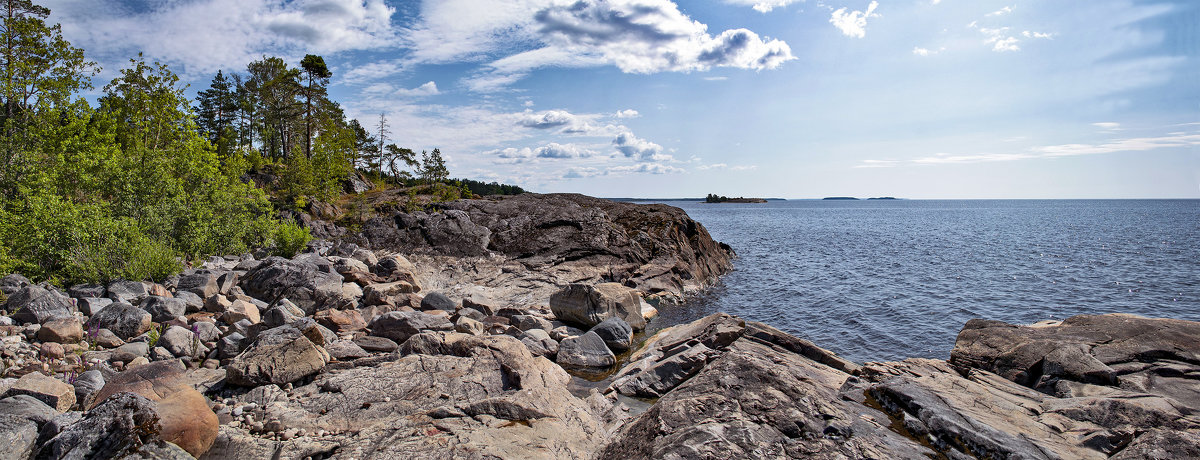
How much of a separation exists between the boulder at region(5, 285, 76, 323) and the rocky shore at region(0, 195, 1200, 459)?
0.16 feet

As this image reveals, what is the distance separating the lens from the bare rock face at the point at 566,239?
80.8 feet

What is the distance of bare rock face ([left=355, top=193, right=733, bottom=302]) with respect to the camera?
24641 mm

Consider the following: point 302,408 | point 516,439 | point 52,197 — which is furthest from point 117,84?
point 516,439

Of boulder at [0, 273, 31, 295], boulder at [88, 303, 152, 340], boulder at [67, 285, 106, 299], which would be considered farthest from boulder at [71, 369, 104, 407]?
boulder at [0, 273, 31, 295]

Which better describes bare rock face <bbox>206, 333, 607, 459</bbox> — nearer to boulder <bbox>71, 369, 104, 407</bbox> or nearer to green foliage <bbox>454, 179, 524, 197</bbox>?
boulder <bbox>71, 369, 104, 407</bbox>

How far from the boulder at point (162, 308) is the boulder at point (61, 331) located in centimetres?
121

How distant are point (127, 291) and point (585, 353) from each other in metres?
11.7

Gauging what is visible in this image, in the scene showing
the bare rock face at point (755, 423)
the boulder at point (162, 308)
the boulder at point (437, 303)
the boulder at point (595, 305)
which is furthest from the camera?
the boulder at point (595, 305)

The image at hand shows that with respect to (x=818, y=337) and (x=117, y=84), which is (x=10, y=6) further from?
(x=818, y=337)

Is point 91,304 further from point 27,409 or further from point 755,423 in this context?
point 755,423

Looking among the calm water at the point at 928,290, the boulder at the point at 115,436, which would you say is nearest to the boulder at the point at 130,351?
the boulder at the point at 115,436

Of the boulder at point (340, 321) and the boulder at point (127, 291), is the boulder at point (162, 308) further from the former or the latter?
the boulder at point (340, 321)

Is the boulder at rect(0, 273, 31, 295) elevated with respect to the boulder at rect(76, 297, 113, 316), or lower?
elevated

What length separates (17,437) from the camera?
19.5 ft
